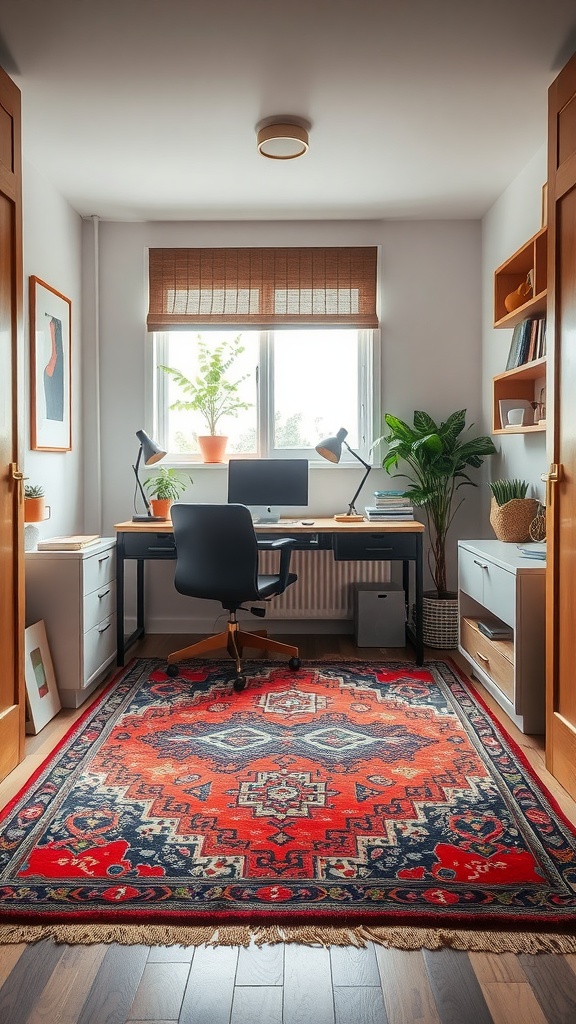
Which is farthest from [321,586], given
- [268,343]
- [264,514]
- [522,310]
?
[522,310]

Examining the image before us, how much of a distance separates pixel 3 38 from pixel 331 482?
281 centimetres

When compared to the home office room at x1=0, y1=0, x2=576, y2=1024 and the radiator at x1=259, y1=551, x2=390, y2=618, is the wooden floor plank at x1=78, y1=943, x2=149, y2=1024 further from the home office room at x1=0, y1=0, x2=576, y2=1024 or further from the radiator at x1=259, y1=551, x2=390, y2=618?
the radiator at x1=259, y1=551, x2=390, y2=618

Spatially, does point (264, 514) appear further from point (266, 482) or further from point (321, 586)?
point (321, 586)

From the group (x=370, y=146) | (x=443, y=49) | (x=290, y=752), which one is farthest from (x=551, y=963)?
(x=370, y=146)

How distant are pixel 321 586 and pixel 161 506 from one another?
1115mm

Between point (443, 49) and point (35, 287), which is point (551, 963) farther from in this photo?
point (35, 287)

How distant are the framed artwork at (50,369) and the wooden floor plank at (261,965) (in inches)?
108

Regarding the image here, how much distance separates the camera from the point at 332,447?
4.10m

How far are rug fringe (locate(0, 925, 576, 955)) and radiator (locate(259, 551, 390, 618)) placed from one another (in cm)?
284

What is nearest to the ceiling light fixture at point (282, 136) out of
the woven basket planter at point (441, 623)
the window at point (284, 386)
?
the window at point (284, 386)

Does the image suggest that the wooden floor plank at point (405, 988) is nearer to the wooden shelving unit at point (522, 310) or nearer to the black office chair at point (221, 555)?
the black office chair at point (221, 555)

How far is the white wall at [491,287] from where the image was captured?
3566mm

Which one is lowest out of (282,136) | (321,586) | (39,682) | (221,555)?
(39,682)

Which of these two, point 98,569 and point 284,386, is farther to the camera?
point 284,386
